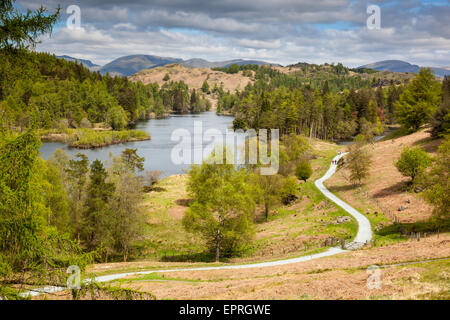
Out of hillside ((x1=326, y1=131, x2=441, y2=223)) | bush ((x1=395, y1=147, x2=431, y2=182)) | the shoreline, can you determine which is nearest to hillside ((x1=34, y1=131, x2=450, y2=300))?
hillside ((x1=326, y1=131, x2=441, y2=223))

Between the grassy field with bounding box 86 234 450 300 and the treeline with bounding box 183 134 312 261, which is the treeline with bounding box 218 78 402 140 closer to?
the treeline with bounding box 183 134 312 261

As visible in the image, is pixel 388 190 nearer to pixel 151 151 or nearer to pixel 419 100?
pixel 419 100

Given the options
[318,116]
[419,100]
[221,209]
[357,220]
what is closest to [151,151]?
[318,116]

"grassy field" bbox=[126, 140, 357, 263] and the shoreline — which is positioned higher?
the shoreline

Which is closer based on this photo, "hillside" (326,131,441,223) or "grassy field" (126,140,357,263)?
"grassy field" (126,140,357,263)

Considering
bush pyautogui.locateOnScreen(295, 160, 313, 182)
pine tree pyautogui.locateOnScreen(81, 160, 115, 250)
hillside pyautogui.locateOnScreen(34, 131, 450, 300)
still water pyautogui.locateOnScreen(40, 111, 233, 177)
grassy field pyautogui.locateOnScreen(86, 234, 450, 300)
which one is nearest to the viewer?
grassy field pyautogui.locateOnScreen(86, 234, 450, 300)

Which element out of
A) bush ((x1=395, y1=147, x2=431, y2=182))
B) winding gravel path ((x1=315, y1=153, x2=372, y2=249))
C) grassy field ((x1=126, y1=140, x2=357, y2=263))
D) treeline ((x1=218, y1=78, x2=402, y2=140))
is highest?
treeline ((x1=218, y1=78, x2=402, y2=140))

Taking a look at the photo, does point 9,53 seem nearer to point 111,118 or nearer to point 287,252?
point 287,252

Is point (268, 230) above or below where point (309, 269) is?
below

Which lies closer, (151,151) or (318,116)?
(151,151)

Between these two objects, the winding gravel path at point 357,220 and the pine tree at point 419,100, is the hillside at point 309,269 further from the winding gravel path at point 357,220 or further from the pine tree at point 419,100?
the pine tree at point 419,100

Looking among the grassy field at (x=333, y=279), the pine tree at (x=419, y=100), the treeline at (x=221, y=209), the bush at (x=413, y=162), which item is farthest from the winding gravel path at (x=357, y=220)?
the pine tree at (x=419, y=100)

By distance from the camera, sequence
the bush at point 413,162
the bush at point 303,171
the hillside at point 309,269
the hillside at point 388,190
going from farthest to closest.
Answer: the bush at point 303,171 < the bush at point 413,162 < the hillside at point 388,190 < the hillside at point 309,269

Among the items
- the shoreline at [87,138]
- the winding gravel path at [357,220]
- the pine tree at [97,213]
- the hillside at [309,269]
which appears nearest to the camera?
the hillside at [309,269]
